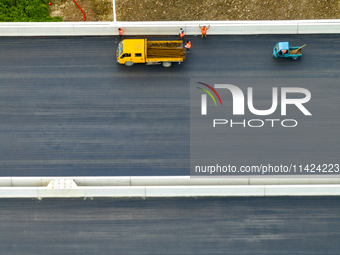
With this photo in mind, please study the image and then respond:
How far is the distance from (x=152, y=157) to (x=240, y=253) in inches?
315

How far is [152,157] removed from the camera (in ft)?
62.4

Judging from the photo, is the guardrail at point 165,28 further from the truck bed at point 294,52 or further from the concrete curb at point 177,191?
the concrete curb at point 177,191

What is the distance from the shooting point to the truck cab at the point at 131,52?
63.9 feet

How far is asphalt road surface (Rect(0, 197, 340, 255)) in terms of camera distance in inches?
696

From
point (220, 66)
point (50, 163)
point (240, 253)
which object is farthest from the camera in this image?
point (220, 66)

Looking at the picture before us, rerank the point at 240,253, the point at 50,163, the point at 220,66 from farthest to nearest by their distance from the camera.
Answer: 1. the point at 220,66
2. the point at 50,163
3. the point at 240,253

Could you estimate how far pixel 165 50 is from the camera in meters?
19.8

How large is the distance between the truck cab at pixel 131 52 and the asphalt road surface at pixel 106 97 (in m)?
0.64

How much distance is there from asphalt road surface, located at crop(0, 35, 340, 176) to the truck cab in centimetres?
64

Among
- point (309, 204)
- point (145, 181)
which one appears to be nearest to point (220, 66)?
point (145, 181)

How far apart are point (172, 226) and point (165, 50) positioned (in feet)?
37.8

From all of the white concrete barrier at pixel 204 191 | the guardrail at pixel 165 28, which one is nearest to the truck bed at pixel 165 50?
the guardrail at pixel 165 28

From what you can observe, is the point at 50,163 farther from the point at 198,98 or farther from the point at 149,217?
the point at 198,98

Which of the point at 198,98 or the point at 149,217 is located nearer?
the point at 149,217
